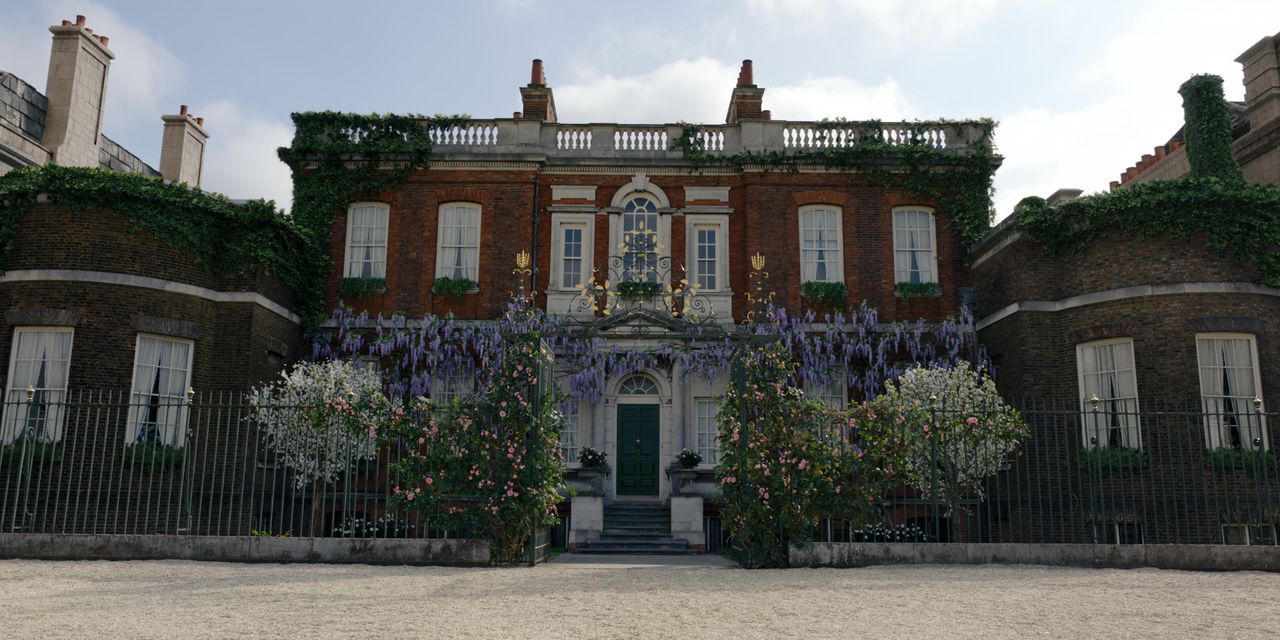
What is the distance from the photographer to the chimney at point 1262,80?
19672mm

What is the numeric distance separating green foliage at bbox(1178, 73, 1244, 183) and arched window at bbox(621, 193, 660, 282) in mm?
10916

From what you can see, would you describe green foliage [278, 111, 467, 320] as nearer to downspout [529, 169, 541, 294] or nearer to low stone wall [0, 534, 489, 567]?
downspout [529, 169, 541, 294]

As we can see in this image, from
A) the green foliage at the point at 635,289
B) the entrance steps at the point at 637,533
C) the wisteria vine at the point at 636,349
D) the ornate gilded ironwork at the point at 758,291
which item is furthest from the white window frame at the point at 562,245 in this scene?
the entrance steps at the point at 637,533

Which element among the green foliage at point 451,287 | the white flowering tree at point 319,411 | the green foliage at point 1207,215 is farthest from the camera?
the green foliage at point 451,287

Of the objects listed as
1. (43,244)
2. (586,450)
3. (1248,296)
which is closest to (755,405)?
(586,450)

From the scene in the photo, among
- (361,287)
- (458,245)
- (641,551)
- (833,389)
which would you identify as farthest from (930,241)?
(361,287)

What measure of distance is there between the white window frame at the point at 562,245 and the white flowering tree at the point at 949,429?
712 cm

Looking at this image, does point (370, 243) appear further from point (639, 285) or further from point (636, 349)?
point (636, 349)

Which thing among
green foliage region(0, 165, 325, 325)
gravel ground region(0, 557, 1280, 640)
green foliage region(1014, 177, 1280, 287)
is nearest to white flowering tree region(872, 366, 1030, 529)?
gravel ground region(0, 557, 1280, 640)

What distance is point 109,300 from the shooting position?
15977 millimetres

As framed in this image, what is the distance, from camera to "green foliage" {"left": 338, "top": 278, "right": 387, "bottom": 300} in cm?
2031

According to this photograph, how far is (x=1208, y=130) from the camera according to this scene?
1866 centimetres

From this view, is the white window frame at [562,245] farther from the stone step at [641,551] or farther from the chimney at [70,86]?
the chimney at [70,86]

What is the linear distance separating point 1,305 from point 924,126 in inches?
723
